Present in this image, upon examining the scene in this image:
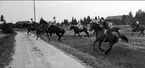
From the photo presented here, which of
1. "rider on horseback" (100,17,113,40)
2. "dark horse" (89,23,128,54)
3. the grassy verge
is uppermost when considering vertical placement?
"rider on horseback" (100,17,113,40)

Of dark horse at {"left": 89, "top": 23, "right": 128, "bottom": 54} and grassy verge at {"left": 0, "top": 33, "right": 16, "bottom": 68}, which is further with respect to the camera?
dark horse at {"left": 89, "top": 23, "right": 128, "bottom": 54}

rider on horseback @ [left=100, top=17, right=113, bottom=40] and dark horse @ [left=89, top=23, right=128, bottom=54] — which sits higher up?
rider on horseback @ [left=100, top=17, right=113, bottom=40]

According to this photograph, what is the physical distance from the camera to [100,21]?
1321cm

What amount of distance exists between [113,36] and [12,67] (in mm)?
6592

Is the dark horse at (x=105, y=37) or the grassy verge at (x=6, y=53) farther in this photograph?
the dark horse at (x=105, y=37)

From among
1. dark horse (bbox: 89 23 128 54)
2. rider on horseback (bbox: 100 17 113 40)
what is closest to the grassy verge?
dark horse (bbox: 89 23 128 54)

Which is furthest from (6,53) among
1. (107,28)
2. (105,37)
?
(107,28)

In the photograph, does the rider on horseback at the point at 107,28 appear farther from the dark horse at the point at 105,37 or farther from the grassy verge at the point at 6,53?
the grassy verge at the point at 6,53

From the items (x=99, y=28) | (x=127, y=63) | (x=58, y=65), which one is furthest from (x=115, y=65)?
(x=99, y=28)

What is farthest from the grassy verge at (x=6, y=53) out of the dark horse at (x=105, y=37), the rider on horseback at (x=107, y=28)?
the rider on horseback at (x=107, y=28)

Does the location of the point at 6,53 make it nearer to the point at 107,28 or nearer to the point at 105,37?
the point at 105,37

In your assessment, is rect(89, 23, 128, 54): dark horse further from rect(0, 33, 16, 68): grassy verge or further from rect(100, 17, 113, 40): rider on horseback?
rect(0, 33, 16, 68): grassy verge

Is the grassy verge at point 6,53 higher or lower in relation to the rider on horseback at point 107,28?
lower

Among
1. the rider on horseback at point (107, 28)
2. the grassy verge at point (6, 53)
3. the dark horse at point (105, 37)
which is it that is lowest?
the grassy verge at point (6, 53)
